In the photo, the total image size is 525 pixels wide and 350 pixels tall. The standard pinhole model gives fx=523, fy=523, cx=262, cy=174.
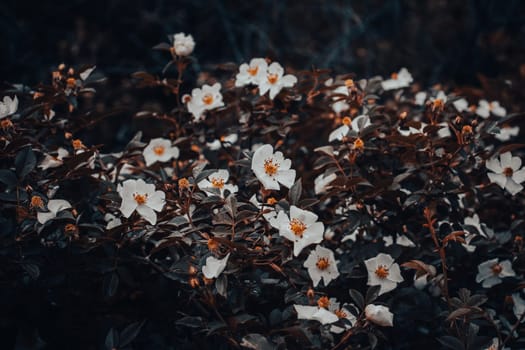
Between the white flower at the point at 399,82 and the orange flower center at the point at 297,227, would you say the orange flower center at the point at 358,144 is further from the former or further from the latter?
the white flower at the point at 399,82

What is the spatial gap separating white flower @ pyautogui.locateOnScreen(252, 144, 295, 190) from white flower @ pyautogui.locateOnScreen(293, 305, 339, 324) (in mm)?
304

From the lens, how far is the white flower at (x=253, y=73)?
1651mm

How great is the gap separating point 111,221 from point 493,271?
3.45ft

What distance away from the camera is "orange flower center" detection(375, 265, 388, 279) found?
136 centimetres

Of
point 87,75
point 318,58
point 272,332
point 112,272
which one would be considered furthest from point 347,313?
point 318,58

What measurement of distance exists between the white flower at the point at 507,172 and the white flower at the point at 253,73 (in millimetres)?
718

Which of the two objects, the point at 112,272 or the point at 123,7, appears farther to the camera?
the point at 123,7

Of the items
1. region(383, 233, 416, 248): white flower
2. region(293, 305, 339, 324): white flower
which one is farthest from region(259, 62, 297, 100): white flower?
region(293, 305, 339, 324): white flower

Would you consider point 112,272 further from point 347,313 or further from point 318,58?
point 318,58

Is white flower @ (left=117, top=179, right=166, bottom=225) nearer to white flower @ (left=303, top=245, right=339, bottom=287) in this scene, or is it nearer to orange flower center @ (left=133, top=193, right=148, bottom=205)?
orange flower center @ (left=133, top=193, right=148, bottom=205)

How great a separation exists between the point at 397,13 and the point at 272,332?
2416 mm

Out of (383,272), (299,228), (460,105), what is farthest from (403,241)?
(460,105)

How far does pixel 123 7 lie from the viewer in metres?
3.46

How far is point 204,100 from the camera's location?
171 centimetres
